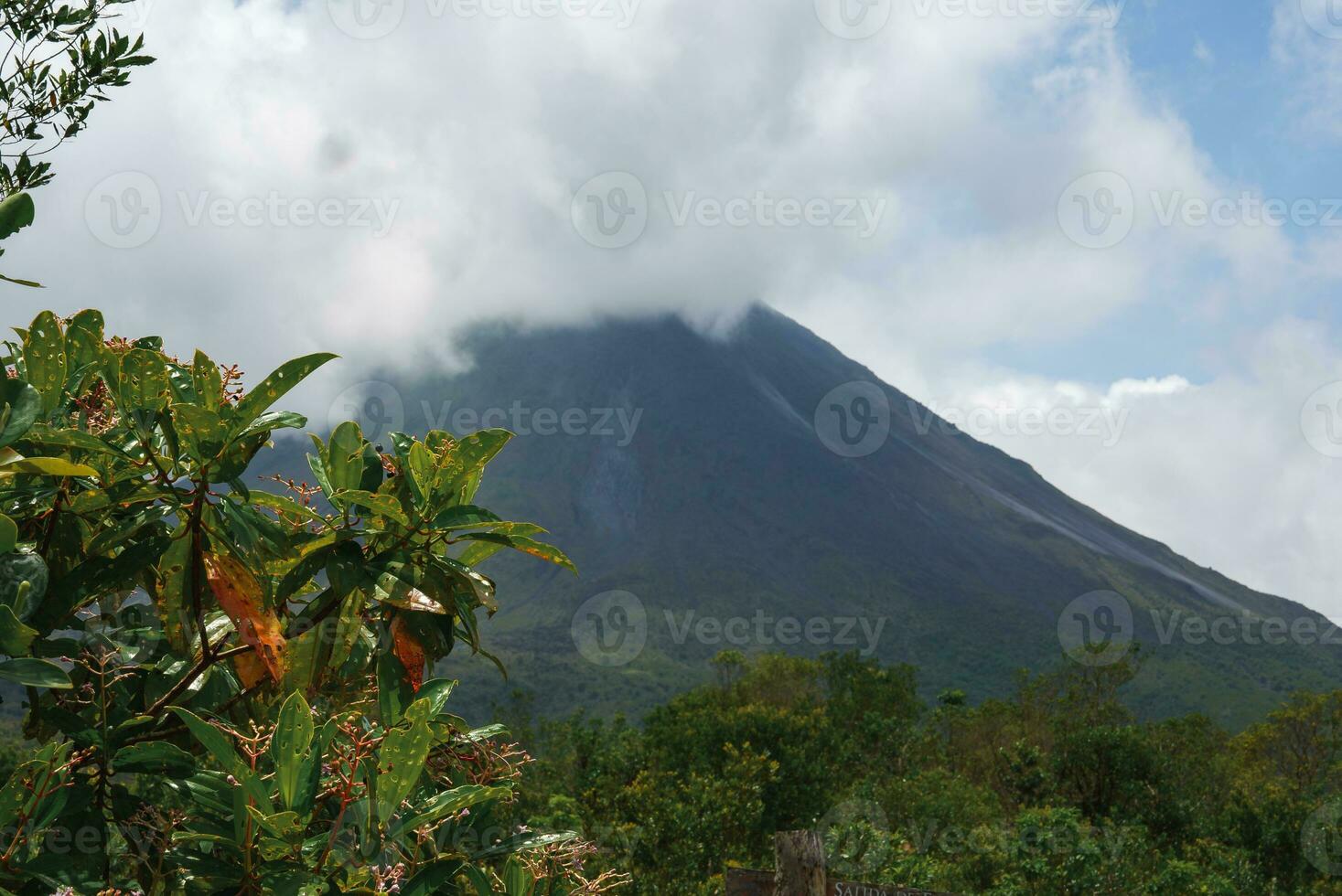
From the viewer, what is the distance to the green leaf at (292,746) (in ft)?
4.62

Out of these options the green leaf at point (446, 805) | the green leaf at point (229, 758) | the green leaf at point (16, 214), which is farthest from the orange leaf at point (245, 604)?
the green leaf at point (16, 214)

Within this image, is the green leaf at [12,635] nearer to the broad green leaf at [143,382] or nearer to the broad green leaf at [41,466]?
the broad green leaf at [41,466]

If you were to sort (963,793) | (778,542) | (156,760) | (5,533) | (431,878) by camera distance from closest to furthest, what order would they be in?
1. (5,533)
2. (431,878)
3. (156,760)
4. (963,793)
5. (778,542)

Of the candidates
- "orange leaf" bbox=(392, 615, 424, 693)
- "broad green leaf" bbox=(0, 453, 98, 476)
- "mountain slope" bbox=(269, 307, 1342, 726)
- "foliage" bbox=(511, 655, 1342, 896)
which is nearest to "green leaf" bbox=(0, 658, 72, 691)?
"broad green leaf" bbox=(0, 453, 98, 476)

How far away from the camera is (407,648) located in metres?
1.83

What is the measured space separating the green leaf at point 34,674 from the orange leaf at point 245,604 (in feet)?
0.97

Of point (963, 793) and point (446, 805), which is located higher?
point (446, 805)

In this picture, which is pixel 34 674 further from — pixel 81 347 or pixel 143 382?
pixel 81 347

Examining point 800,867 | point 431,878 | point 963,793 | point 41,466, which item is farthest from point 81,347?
point 963,793

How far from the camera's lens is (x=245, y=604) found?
1763 millimetres

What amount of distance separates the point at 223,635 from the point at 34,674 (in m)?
0.41

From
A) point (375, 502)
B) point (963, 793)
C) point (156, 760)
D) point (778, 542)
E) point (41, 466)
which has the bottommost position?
point (963, 793)

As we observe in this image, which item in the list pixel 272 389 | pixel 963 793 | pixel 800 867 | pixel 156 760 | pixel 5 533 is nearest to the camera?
pixel 5 533

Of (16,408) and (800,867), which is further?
(800,867)
